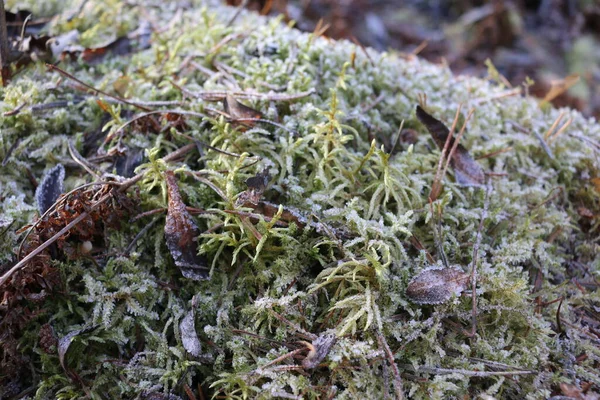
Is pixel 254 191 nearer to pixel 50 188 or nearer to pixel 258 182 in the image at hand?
pixel 258 182

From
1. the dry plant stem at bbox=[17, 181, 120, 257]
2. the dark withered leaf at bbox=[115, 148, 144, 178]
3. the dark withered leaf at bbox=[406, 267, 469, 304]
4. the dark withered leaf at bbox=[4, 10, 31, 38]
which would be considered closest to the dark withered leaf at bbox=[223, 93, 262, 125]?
the dark withered leaf at bbox=[115, 148, 144, 178]

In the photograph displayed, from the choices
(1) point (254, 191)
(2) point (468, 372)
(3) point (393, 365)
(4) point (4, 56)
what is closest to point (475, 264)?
(2) point (468, 372)

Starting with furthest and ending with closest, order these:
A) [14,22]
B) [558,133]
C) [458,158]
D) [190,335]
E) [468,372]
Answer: [14,22] → [558,133] → [458,158] → [190,335] → [468,372]

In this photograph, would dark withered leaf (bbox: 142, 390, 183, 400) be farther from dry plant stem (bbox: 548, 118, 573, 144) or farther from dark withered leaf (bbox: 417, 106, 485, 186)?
dry plant stem (bbox: 548, 118, 573, 144)

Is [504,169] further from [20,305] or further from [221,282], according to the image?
[20,305]

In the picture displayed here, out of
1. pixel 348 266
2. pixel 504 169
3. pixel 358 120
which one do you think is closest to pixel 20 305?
pixel 348 266

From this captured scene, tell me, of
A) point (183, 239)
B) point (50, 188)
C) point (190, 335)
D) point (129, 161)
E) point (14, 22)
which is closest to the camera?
point (190, 335)
